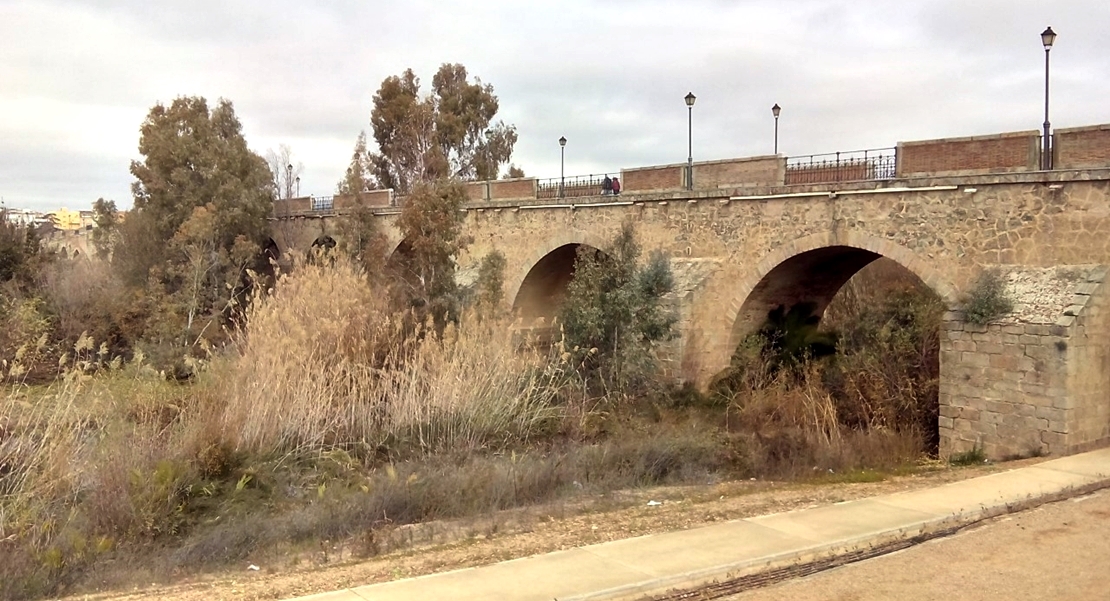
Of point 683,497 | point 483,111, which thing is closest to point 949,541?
point 683,497

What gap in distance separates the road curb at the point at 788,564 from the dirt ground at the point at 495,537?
1.01 metres

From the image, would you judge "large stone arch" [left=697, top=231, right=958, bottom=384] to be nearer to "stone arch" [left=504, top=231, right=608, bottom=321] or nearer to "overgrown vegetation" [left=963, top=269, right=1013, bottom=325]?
"overgrown vegetation" [left=963, top=269, right=1013, bottom=325]

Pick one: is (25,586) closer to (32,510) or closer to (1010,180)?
(32,510)

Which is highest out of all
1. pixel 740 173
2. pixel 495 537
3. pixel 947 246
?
pixel 740 173

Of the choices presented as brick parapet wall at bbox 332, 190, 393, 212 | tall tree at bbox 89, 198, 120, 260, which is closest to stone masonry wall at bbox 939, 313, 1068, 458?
brick parapet wall at bbox 332, 190, 393, 212

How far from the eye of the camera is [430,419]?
9.80 metres

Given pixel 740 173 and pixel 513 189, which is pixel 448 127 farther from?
pixel 740 173

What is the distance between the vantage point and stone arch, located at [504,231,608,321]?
744 inches

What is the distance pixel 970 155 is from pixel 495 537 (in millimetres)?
9354

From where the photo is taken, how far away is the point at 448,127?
135ft

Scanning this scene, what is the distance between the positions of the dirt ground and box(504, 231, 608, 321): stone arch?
34.4 ft

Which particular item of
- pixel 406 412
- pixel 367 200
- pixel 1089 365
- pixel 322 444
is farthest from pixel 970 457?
pixel 367 200

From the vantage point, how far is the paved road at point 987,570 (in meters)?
4.88

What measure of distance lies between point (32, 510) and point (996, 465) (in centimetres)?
982
